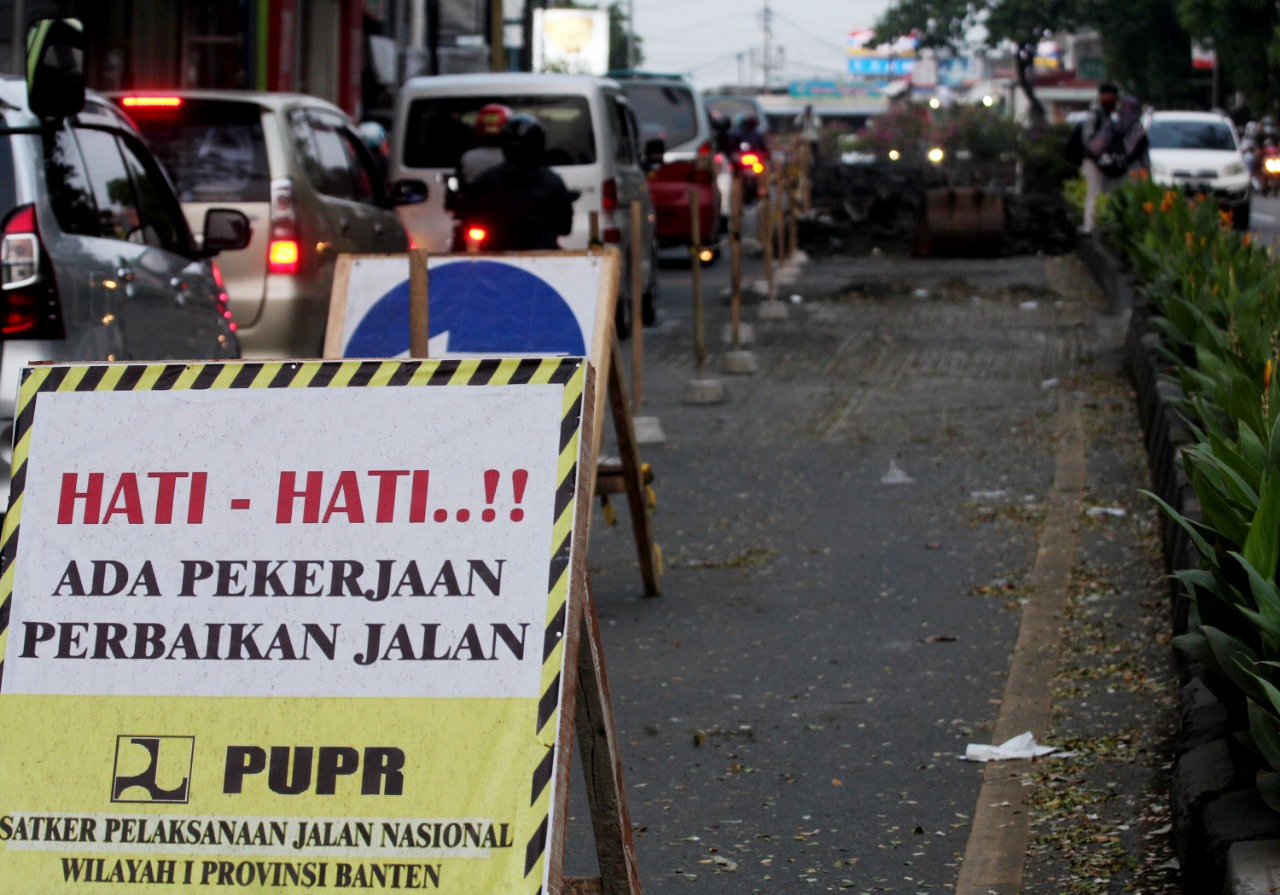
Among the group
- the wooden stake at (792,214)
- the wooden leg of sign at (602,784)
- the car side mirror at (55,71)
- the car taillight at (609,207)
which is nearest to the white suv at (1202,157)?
the wooden stake at (792,214)

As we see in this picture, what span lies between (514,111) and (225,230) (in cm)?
687

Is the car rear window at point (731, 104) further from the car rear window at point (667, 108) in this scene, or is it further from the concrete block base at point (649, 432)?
the concrete block base at point (649, 432)

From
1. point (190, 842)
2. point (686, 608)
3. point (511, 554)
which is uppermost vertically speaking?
point (511, 554)

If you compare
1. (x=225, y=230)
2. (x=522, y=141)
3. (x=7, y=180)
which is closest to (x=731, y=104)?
(x=522, y=141)

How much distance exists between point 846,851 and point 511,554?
1.72m

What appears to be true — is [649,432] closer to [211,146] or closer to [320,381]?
[211,146]

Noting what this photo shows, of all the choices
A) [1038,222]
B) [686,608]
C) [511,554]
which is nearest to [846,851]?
[511,554]

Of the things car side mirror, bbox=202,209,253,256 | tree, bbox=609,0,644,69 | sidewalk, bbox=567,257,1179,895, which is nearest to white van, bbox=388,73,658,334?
sidewalk, bbox=567,257,1179,895

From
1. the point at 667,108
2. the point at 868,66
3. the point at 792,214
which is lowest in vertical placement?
the point at 792,214

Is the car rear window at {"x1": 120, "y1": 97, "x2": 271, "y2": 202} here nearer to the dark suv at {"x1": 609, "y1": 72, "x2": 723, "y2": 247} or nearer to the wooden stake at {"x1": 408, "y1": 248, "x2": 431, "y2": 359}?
the wooden stake at {"x1": 408, "y1": 248, "x2": 431, "y2": 359}

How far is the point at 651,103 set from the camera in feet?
78.0

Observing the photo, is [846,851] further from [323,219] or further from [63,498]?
[323,219]

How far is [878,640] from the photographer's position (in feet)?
22.6

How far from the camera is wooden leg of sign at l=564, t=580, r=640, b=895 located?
3525mm
